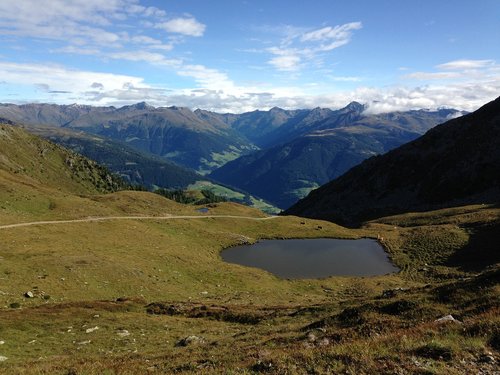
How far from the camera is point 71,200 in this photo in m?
95.4

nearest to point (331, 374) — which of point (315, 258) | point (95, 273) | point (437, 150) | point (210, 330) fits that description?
point (210, 330)

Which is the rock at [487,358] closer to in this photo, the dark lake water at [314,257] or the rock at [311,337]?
the rock at [311,337]

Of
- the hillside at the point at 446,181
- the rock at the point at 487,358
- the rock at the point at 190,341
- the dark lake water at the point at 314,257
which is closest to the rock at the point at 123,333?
the rock at the point at 190,341

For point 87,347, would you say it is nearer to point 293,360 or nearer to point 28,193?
point 293,360

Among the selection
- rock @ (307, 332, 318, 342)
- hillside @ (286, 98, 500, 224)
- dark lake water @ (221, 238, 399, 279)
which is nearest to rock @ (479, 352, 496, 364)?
rock @ (307, 332, 318, 342)

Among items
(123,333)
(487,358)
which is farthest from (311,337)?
(123,333)

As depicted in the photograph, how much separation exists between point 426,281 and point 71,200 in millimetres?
81561

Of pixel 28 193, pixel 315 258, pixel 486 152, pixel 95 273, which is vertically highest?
pixel 486 152

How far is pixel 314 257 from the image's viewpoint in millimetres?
83500

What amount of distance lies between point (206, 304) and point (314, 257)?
42507 millimetres

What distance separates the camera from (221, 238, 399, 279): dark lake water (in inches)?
2916

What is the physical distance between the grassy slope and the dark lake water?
3833 millimetres

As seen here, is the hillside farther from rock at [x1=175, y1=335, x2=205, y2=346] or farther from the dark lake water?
rock at [x1=175, y1=335, x2=205, y2=346]

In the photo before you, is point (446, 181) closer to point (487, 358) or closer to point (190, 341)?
point (190, 341)
